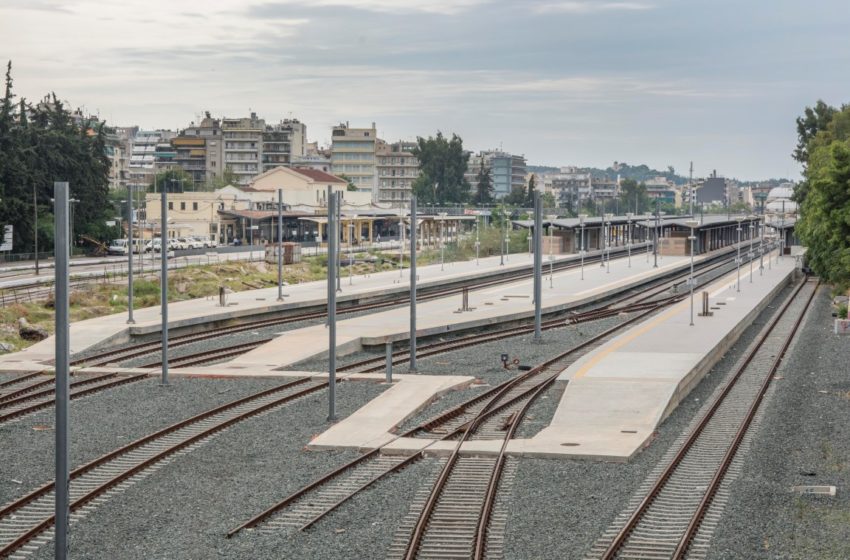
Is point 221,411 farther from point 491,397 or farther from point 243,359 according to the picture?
point 243,359

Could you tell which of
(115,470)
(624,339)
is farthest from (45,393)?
(624,339)

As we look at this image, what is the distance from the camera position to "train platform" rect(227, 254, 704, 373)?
33906 millimetres

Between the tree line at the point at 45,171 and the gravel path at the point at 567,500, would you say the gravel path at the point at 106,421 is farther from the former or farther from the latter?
the tree line at the point at 45,171

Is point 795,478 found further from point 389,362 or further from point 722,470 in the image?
point 389,362

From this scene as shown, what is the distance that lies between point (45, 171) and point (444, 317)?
1824 inches

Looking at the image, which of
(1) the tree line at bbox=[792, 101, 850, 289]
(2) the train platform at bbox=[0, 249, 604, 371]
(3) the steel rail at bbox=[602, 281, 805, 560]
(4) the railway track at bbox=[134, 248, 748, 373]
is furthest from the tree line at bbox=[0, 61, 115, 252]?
(3) the steel rail at bbox=[602, 281, 805, 560]

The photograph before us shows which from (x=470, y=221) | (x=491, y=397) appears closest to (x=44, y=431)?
(x=491, y=397)

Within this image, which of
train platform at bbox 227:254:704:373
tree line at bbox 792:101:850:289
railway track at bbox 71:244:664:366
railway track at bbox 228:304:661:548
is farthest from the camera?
tree line at bbox 792:101:850:289

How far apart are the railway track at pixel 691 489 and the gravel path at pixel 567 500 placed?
0.68 ft

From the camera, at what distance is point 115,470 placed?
19.0m

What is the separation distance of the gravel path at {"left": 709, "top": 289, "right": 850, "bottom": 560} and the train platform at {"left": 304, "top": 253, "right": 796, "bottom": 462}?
193cm

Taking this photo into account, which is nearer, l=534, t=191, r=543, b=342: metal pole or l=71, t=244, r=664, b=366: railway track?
l=71, t=244, r=664, b=366: railway track

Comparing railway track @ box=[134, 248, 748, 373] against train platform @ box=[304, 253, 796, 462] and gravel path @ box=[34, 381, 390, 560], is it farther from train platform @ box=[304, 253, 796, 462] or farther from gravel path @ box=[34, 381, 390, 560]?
gravel path @ box=[34, 381, 390, 560]

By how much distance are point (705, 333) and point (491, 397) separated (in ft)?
42.8
